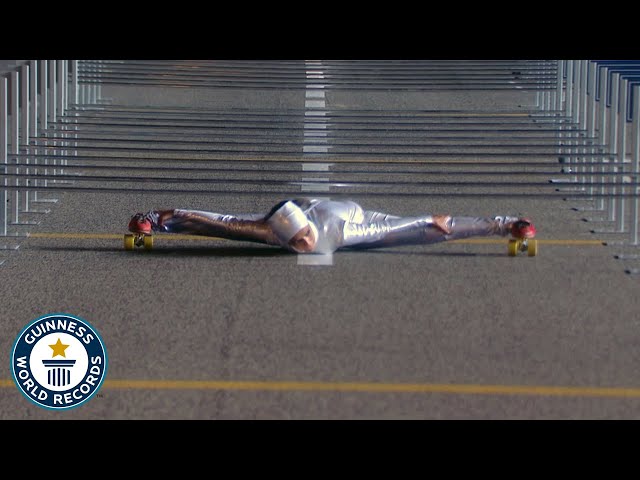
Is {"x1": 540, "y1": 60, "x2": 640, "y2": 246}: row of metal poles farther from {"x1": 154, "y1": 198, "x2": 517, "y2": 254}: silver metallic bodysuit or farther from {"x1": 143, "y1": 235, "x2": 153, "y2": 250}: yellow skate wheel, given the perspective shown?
{"x1": 143, "y1": 235, "x2": 153, "y2": 250}: yellow skate wheel

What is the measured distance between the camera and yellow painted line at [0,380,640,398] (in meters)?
6.00

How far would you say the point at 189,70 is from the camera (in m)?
12.2

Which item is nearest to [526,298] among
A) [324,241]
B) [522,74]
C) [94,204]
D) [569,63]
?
[324,241]

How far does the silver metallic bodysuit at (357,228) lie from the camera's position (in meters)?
7.95

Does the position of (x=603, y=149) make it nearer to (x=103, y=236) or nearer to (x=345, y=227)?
(x=345, y=227)

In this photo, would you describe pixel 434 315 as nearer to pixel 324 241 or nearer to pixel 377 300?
pixel 377 300

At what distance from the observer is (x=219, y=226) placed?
8.03 m

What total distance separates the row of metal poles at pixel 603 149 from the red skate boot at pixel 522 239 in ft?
1.44

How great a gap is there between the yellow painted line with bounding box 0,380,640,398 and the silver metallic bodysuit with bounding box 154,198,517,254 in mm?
1933

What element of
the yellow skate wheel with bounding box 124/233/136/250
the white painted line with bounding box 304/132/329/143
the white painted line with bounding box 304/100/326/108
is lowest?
the yellow skate wheel with bounding box 124/233/136/250

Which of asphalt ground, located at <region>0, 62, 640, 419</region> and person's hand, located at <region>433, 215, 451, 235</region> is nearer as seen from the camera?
asphalt ground, located at <region>0, 62, 640, 419</region>

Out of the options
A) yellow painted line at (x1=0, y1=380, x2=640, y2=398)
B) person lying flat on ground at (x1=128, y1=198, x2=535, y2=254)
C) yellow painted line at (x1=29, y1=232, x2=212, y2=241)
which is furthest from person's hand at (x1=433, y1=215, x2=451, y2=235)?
yellow painted line at (x1=0, y1=380, x2=640, y2=398)

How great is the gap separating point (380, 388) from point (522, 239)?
2.36m

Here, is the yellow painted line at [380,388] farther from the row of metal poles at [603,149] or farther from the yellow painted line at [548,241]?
the yellow painted line at [548,241]
